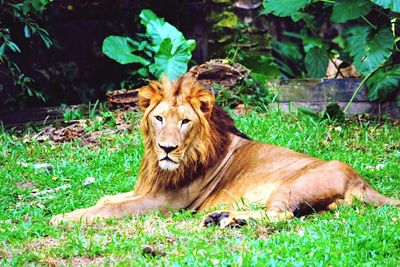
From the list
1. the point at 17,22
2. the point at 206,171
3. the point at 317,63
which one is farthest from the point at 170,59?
the point at 206,171

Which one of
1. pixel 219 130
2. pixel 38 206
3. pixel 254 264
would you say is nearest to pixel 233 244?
pixel 254 264

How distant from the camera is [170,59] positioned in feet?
31.5

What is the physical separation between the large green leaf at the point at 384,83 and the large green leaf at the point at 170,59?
85.4 inches

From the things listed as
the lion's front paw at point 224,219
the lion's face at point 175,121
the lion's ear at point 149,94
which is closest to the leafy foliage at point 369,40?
the lion's face at point 175,121

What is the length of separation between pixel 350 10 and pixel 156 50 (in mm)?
2555

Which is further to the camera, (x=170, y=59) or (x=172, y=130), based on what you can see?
(x=170, y=59)

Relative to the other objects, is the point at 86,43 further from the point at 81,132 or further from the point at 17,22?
the point at 81,132

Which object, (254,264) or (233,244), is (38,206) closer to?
(233,244)

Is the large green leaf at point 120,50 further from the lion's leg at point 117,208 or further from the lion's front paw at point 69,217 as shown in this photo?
the lion's front paw at point 69,217

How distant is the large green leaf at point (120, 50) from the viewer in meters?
9.62

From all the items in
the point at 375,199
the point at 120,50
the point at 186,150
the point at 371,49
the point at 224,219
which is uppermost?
the point at 371,49

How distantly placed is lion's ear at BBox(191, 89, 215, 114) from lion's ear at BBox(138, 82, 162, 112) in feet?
0.86

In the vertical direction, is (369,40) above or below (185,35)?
above

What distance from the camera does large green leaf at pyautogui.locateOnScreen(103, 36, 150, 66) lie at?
9.62 metres
